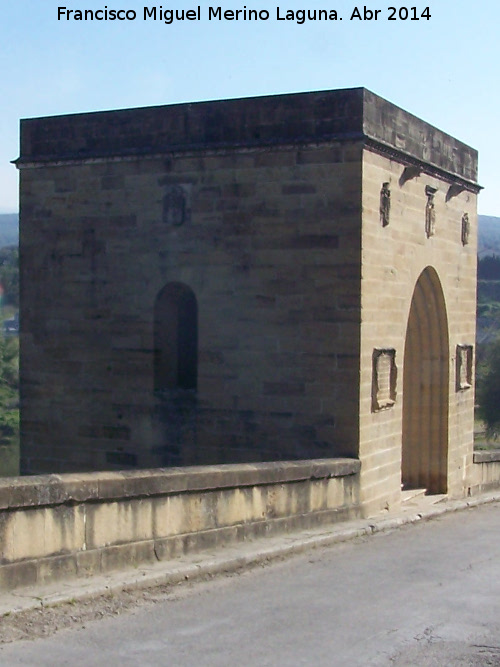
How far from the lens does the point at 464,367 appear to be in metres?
16.5

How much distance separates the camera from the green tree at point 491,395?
5128 cm

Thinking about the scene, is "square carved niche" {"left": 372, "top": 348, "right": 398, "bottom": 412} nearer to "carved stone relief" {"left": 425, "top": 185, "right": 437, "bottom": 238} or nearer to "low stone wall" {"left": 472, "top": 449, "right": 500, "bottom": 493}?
"carved stone relief" {"left": 425, "top": 185, "right": 437, "bottom": 238}

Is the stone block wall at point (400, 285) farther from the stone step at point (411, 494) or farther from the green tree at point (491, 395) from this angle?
the green tree at point (491, 395)

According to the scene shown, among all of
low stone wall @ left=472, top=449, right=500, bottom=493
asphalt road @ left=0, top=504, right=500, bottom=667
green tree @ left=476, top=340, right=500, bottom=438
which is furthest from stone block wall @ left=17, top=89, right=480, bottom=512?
green tree @ left=476, top=340, right=500, bottom=438

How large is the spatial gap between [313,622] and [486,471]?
458 inches

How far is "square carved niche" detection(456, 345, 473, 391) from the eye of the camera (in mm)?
16188

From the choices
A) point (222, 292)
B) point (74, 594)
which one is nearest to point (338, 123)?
point (222, 292)

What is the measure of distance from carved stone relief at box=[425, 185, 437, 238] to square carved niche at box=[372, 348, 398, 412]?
2284mm

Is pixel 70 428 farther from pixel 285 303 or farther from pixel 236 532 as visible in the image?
pixel 236 532

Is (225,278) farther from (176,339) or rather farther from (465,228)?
(465,228)

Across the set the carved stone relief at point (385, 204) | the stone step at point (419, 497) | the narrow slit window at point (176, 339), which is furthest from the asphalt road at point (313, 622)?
the stone step at point (419, 497)

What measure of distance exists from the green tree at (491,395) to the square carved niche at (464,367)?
A: 35.6 meters

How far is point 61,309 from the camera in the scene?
13.9m

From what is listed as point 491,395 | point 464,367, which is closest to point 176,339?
point 464,367
